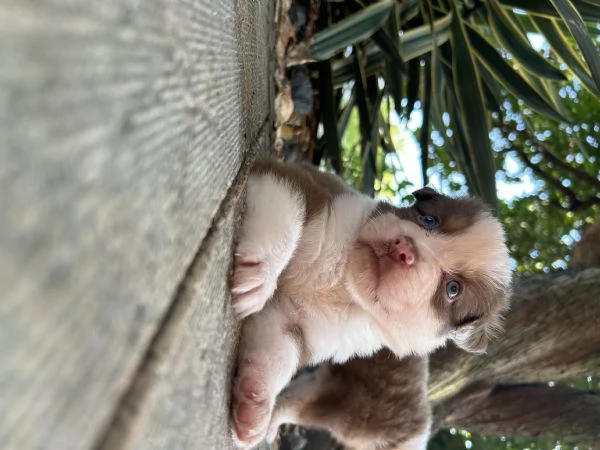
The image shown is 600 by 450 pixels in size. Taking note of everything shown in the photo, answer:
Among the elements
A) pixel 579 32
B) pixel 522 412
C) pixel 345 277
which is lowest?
pixel 522 412

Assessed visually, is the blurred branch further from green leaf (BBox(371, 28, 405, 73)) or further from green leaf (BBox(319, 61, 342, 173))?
green leaf (BBox(371, 28, 405, 73))

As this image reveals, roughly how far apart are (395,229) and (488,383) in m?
1.97

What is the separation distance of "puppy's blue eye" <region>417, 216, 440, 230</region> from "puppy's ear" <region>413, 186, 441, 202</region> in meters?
0.12

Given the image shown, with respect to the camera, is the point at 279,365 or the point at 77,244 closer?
the point at 77,244

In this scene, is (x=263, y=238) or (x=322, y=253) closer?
(x=263, y=238)

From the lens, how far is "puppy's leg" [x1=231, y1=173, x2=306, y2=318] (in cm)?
96

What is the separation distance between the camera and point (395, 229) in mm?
1498

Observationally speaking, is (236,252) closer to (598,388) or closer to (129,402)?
(129,402)

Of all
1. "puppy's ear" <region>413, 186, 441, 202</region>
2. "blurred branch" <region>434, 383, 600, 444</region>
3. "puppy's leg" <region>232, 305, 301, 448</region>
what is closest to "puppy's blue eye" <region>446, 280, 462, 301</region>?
"puppy's ear" <region>413, 186, 441, 202</region>

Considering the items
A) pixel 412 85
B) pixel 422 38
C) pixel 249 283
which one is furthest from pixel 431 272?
pixel 422 38

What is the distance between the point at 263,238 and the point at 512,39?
1.82m

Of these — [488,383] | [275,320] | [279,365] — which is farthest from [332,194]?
[488,383]

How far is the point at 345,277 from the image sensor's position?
1441 millimetres

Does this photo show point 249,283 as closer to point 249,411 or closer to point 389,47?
point 249,411
